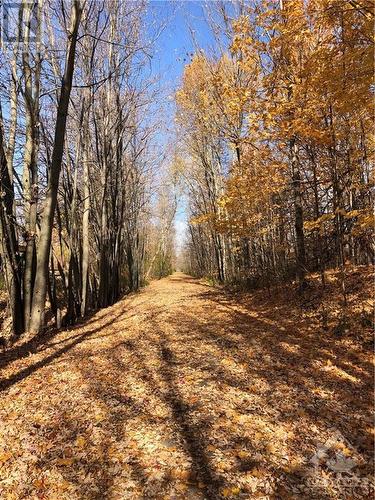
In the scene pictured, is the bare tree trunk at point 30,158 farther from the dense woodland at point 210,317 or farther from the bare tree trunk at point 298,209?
the bare tree trunk at point 298,209

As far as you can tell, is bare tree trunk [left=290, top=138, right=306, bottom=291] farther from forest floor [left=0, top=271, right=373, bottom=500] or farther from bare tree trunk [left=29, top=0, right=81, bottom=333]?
→ bare tree trunk [left=29, top=0, right=81, bottom=333]

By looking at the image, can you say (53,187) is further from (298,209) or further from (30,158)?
(298,209)

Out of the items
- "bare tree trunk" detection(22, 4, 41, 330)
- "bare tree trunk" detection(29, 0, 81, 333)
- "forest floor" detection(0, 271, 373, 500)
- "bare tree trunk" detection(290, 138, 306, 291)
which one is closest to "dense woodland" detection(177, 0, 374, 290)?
"bare tree trunk" detection(290, 138, 306, 291)

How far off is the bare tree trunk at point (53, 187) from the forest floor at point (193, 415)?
1.14 meters

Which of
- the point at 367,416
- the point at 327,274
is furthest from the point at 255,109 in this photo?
the point at 367,416

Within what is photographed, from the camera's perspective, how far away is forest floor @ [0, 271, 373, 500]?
115 inches

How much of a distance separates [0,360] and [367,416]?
5.74 metres

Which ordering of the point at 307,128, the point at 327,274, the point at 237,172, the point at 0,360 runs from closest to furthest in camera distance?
1. the point at 0,360
2. the point at 307,128
3. the point at 327,274
4. the point at 237,172

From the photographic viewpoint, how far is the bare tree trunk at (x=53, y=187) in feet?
23.0

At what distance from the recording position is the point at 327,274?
9.72 m

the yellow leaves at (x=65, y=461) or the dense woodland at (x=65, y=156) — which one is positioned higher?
the dense woodland at (x=65, y=156)

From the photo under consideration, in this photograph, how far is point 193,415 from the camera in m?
3.89

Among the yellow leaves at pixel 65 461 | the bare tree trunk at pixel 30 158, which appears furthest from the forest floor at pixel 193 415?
the bare tree trunk at pixel 30 158

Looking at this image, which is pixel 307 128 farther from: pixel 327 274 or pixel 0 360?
pixel 0 360
